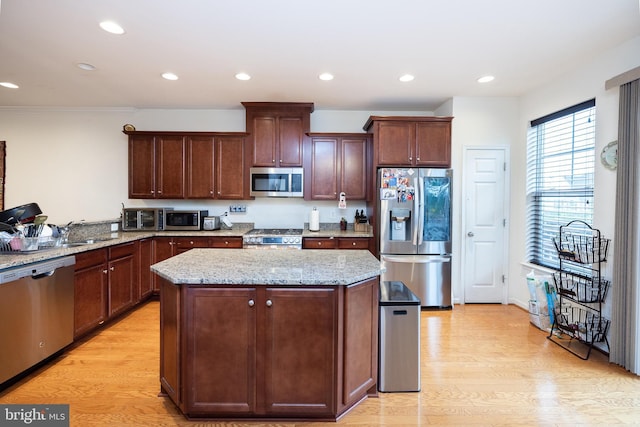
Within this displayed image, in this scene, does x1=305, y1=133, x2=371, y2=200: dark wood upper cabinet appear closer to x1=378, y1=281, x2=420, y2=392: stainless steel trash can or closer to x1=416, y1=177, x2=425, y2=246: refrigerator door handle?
x1=416, y1=177, x2=425, y2=246: refrigerator door handle

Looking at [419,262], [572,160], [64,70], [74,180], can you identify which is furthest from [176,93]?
[572,160]

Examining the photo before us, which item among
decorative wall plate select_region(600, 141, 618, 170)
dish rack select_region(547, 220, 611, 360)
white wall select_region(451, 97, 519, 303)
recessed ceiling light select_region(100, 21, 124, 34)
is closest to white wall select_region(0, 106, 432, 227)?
white wall select_region(451, 97, 519, 303)

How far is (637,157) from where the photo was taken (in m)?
2.34

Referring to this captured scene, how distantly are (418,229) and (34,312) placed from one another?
3.78 meters

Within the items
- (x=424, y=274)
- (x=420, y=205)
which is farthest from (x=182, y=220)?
(x=424, y=274)

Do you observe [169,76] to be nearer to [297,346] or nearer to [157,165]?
[157,165]

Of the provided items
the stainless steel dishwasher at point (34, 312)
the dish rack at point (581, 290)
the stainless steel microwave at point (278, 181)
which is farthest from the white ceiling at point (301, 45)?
the stainless steel dishwasher at point (34, 312)

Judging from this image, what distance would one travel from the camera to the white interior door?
158 inches

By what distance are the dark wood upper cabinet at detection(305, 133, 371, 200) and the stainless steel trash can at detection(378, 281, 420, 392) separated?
2.35 metres

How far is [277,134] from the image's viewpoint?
4.25 meters

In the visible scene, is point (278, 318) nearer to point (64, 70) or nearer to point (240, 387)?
point (240, 387)

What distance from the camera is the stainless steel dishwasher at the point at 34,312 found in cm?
211

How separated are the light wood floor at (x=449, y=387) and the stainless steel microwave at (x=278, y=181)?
218cm

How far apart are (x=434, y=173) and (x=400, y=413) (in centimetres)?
276
